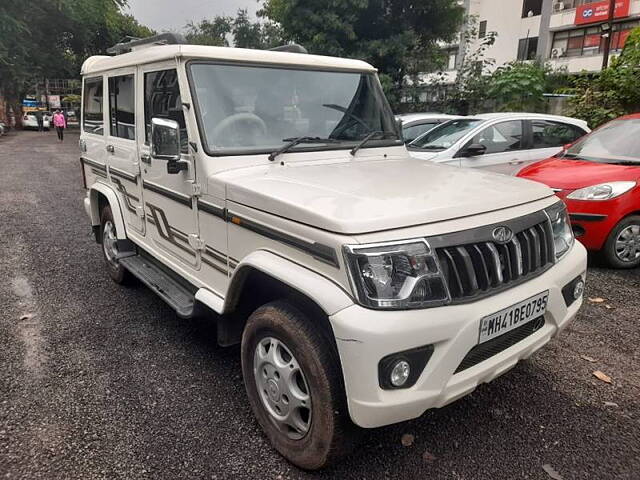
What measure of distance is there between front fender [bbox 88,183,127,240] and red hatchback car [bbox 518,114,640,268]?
15.0 feet

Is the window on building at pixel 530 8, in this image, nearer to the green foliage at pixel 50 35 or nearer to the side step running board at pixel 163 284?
the green foliage at pixel 50 35

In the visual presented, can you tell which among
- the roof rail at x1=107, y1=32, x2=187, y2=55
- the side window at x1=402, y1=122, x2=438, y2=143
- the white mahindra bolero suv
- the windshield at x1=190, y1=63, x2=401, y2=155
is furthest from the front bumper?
the side window at x1=402, y1=122, x2=438, y2=143

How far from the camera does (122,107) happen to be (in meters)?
4.36

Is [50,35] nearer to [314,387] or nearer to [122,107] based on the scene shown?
[122,107]

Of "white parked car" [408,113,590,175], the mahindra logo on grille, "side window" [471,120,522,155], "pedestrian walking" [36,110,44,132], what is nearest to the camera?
the mahindra logo on grille

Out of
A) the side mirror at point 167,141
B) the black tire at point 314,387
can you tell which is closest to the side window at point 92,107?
the side mirror at point 167,141

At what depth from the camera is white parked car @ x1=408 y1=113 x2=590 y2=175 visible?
7312 mm

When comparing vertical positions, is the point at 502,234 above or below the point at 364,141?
below

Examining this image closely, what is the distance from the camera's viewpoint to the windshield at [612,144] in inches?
226

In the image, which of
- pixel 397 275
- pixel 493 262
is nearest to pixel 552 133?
pixel 493 262

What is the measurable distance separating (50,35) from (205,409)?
35.7 meters

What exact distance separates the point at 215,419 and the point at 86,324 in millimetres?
1925

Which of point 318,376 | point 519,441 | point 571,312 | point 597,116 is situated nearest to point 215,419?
point 318,376

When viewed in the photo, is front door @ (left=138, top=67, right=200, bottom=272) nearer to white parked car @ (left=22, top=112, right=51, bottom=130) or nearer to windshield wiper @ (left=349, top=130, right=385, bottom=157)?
windshield wiper @ (left=349, top=130, right=385, bottom=157)
